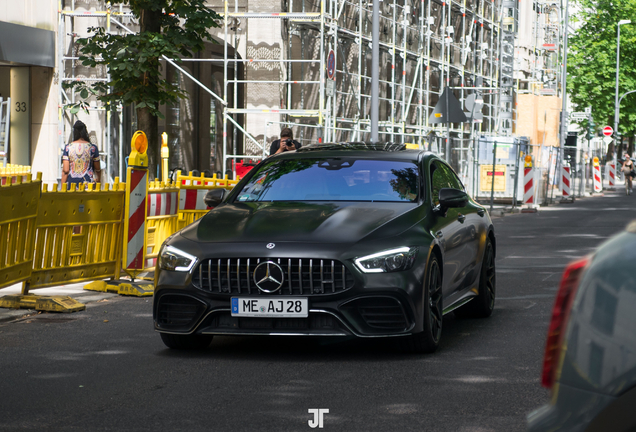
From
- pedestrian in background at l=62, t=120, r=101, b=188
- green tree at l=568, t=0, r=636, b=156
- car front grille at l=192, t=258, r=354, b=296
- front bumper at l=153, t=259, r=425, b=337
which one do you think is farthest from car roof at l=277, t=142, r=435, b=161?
green tree at l=568, t=0, r=636, b=156

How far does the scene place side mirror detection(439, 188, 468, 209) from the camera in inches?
290

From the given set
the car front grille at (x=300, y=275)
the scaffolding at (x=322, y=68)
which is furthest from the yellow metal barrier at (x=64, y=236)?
the scaffolding at (x=322, y=68)

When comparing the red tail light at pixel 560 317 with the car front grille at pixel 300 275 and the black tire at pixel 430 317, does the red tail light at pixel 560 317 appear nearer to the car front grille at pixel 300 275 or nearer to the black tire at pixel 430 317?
the car front grille at pixel 300 275

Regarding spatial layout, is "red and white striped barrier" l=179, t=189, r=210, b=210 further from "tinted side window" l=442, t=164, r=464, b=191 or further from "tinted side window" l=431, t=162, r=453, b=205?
"tinted side window" l=431, t=162, r=453, b=205

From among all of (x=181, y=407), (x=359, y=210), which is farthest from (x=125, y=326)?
(x=181, y=407)

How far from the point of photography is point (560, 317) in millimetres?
2391

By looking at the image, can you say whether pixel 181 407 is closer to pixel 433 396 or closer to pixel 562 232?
pixel 433 396

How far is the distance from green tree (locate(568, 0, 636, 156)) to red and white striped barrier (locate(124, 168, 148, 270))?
191ft

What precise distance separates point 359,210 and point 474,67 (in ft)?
115

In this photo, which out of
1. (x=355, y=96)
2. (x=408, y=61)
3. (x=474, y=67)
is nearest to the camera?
(x=355, y=96)

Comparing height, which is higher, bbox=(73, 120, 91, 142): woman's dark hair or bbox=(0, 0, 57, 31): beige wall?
bbox=(0, 0, 57, 31): beige wall

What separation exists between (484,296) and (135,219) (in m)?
3.88

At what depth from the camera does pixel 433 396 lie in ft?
18.3

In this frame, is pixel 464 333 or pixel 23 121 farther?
pixel 23 121
